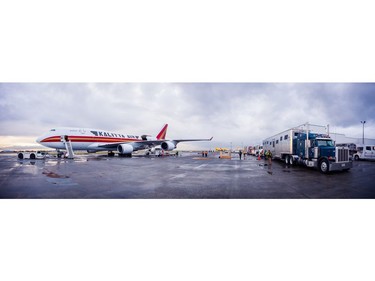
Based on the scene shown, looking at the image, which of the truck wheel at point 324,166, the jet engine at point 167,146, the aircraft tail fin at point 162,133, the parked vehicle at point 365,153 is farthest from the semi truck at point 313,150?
the aircraft tail fin at point 162,133

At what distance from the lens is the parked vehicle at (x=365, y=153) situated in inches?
918

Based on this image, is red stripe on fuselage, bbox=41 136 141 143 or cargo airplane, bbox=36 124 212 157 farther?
cargo airplane, bbox=36 124 212 157

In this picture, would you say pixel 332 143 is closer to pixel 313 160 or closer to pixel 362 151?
pixel 313 160

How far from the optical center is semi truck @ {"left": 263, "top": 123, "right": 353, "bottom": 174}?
11.7 m

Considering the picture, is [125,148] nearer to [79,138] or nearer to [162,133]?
[79,138]

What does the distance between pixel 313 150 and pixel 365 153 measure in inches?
726

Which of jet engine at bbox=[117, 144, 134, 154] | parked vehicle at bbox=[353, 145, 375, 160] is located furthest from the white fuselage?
parked vehicle at bbox=[353, 145, 375, 160]

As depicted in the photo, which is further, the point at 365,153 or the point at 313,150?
the point at 365,153

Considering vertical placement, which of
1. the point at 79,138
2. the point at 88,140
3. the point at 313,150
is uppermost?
the point at 79,138

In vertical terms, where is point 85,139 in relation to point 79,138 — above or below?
below

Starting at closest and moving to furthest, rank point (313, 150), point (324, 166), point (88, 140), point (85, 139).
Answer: point (324, 166)
point (313, 150)
point (85, 139)
point (88, 140)

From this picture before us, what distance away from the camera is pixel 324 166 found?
38.7 feet

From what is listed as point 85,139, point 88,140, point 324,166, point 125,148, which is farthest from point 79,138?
point 324,166

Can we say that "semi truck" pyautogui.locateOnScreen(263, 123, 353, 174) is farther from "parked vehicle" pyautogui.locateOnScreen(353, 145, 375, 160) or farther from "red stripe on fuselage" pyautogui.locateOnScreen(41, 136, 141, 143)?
"red stripe on fuselage" pyautogui.locateOnScreen(41, 136, 141, 143)
